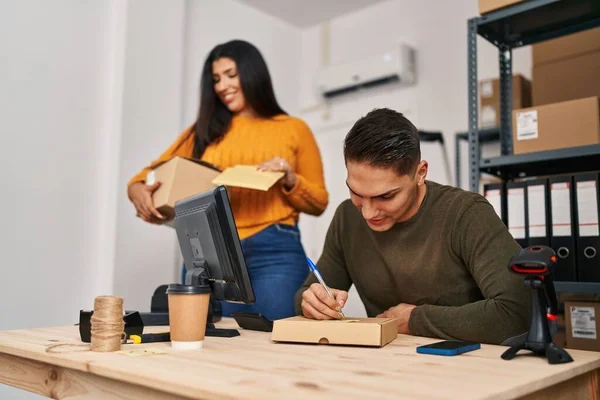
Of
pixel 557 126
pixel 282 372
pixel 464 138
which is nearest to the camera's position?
pixel 282 372

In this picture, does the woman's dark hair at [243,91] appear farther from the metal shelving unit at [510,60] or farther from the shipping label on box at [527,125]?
the shipping label on box at [527,125]

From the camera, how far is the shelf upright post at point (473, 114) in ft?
6.28

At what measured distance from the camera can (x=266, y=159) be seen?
1.90 meters

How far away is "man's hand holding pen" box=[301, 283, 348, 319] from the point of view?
3.80 feet

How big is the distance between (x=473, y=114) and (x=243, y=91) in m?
0.81

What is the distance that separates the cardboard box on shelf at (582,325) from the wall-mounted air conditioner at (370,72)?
208 centimetres

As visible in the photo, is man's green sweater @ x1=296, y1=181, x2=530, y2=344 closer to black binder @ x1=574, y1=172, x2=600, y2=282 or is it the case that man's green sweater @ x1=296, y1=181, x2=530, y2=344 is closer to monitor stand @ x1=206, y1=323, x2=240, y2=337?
monitor stand @ x1=206, y1=323, x2=240, y2=337

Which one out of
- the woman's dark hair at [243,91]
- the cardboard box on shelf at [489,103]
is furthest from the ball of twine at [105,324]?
the cardboard box on shelf at [489,103]

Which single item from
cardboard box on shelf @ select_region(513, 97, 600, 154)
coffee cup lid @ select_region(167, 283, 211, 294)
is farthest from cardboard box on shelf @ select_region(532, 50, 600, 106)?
coffee cup lid @ select_region(167, 283, 211, 294)

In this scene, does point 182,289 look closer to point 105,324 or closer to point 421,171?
point 105,324

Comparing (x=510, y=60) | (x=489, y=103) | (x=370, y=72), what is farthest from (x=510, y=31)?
(x=370, y=72)

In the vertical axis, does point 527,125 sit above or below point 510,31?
below

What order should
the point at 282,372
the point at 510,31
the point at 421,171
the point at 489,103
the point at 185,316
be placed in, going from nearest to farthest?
1. the point at 282,372
2. the point at 185,316
3. the point at 421,171
4. the point at 510,31
5. the point at 489,103

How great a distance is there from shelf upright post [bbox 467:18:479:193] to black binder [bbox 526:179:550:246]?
0.58 ft
